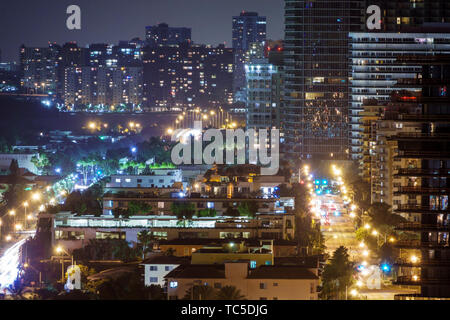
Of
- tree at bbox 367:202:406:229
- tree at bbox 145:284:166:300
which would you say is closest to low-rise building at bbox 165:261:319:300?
tree at bbox 145:284:166:300

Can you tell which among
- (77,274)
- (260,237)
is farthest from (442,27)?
(77,274)

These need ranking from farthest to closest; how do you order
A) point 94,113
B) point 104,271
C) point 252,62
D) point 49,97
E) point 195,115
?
point 49,97
point 94,113
point 195,115
point 252,62
point 104,271

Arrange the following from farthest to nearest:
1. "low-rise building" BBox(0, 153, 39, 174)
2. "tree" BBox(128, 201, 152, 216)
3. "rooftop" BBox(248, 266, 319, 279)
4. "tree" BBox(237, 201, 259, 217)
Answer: "low-rise building" BBox(0, 153, 39, 174) < "tree" BBox(128, 201, 152, 216) < "tree" BBox(237, 201, 259, 217) < "rooftop" BBox(248, 266, 319, 279)

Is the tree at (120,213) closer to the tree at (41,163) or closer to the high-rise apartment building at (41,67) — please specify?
the tree at (41,163)

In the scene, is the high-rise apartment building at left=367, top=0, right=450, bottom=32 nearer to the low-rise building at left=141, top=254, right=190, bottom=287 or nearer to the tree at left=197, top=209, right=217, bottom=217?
the tree at left=197, top=209, right=217, bottom=217

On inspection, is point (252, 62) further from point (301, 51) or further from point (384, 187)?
point (384, 187)

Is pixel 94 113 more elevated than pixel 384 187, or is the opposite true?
pixel 94 113

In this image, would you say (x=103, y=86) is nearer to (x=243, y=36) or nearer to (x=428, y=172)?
(x=243, y=36)

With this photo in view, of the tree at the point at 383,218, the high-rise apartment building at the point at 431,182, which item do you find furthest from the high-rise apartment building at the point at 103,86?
the high-rise apartment building at the point at 431,182
